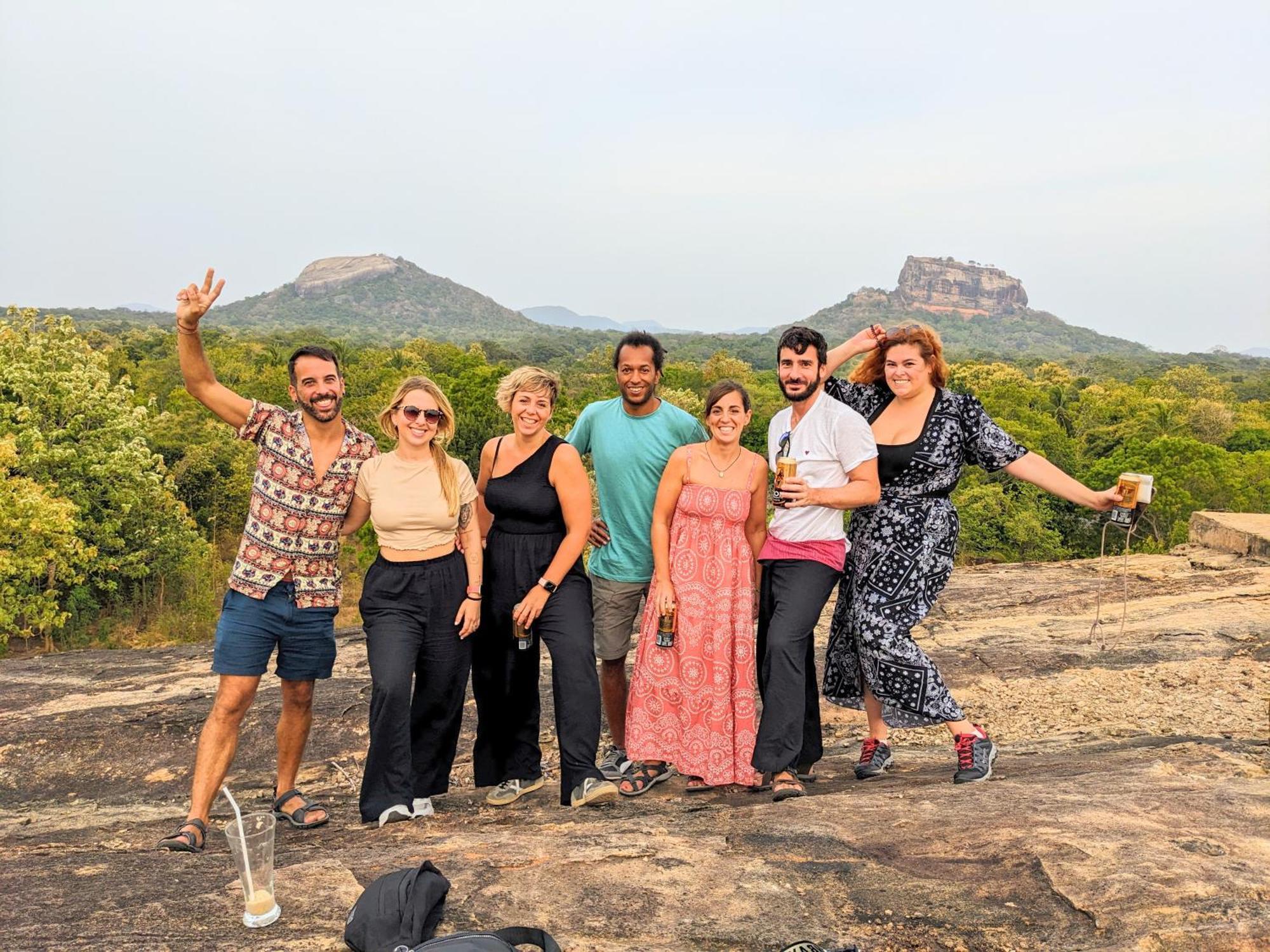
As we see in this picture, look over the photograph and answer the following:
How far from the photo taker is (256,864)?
8.92ft

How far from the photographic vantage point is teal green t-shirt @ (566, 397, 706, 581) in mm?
4383

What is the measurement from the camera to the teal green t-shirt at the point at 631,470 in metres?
4.38

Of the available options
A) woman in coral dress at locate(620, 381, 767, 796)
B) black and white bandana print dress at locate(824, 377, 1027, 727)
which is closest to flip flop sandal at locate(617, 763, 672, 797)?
woman in coral dress at locate(620, 381, 767, 796)

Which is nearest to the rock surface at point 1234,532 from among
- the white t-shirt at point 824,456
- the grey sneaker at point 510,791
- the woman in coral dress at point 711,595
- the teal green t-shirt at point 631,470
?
the white t-shirt at point 824,456

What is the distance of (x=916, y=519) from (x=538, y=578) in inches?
71.5

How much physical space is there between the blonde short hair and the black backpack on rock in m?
2.08

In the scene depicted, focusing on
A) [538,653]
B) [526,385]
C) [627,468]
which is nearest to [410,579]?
[538,653]

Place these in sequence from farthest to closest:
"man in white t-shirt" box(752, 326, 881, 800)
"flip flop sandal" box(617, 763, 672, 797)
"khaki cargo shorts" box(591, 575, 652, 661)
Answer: "khaki cargo shorts" box(591, 575, 652, 661)
"flip flop sandal" box(617, 763, 672, 797)
"man in white t-shirt" box(752, 326, 881, 800)

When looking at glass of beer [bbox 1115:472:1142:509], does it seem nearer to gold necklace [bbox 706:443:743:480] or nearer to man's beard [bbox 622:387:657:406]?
gold necklace [bbox 706:443:743:480]

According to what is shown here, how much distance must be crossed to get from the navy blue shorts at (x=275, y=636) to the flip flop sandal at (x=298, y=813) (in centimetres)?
61

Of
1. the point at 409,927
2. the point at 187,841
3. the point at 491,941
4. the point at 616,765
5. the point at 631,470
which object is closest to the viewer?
the point at 491,941

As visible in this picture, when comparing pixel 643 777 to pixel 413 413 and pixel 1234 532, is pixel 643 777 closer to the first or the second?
pixel 413 413

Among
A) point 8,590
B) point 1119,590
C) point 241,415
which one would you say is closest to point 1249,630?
point 1119,590

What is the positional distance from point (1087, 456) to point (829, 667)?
38.9 m
